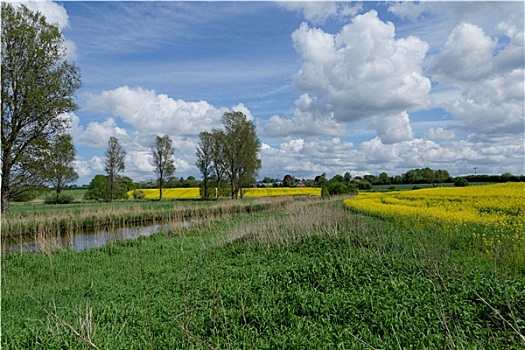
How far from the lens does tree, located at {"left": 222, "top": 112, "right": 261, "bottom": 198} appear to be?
158 feet

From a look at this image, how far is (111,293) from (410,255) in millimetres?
6693

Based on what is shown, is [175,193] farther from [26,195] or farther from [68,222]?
[68,222]

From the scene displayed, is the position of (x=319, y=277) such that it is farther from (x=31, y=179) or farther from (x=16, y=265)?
(x=31, y=179)

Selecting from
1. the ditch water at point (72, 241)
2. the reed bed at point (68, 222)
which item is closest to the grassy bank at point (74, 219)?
the reed bed at point (68, 222)

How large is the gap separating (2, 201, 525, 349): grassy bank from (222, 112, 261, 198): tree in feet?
123

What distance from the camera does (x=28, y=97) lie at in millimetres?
19859

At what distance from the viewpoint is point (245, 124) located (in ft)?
159

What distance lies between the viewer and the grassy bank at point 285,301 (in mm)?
4262

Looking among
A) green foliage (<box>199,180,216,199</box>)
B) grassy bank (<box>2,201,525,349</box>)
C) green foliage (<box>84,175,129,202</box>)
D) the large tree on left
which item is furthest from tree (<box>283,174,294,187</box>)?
grassy bank (<box>2,201,525,349</box>)

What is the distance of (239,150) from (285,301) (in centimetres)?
4287

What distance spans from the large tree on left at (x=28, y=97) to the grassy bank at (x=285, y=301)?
485 inches

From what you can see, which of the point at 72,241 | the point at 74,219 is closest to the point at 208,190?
the point at 74,219

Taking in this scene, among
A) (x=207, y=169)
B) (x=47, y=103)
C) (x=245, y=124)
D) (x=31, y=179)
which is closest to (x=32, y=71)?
(x=47, y=103)

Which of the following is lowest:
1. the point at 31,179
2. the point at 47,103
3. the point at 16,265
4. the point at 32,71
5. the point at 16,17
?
the point at 16,265
